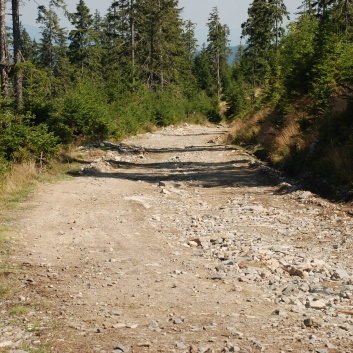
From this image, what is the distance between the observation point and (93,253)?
7605 millimetres

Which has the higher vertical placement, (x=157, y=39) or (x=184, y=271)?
(x=157, y=39)

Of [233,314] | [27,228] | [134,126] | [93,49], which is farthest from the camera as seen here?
[93,49]

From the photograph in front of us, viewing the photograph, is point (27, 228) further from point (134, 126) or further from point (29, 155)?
point (134, 126)

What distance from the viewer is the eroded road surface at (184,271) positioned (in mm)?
4559

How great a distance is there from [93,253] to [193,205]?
14.7ft

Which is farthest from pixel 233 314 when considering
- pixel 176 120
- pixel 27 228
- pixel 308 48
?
pixel 176 120

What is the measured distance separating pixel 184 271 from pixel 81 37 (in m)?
51.0

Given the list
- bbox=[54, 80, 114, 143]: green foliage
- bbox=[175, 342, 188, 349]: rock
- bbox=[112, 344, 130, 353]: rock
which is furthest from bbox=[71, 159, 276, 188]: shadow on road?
bbox=[112, 344, 130, 353]: rock

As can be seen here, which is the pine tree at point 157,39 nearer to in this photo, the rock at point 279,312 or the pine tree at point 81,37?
the pine tree at point 81,37

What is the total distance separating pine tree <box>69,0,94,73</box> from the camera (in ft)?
172

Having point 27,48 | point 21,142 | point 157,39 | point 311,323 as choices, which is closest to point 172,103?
point 157,39

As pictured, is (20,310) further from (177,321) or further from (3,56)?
(3,56)

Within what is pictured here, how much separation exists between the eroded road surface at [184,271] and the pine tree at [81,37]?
43348 mm

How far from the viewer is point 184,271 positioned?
668cm
